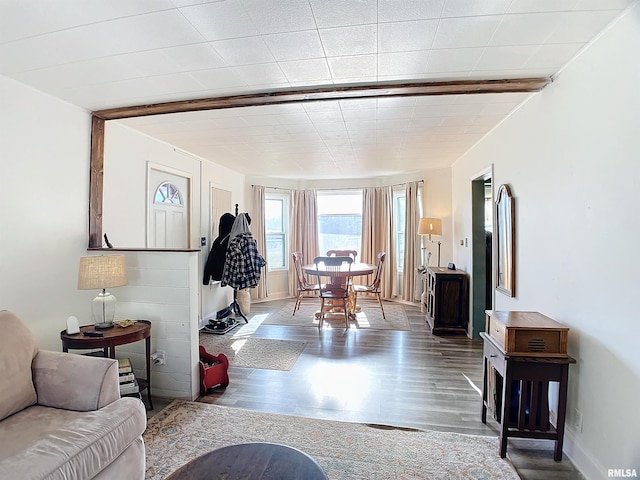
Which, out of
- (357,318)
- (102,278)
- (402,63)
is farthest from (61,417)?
(357,318)

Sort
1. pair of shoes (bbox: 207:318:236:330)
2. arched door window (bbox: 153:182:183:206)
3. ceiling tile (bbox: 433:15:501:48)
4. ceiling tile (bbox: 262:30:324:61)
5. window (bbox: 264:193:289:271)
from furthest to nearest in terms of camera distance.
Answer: window (bbox: 264:193:289:271), pair of shoes (bbox: 207:318:236:330), arched door window (bbox: 153:182:183:206), ceiling tile (bbox: 262:30:324:61), ceiling tile (bbox: 433:15:501:48)

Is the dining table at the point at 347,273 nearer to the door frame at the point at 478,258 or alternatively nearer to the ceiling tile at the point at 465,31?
the door frame at the point at 478,258

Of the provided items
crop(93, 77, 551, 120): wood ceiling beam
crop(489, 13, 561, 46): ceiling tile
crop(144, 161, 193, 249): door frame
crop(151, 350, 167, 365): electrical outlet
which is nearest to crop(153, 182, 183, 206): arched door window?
crop(144, 161, 193, 249): door frame

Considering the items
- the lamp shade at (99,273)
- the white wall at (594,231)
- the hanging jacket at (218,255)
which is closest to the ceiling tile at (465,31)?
the white wall at (594,231)

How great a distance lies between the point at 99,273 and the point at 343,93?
2.23 m

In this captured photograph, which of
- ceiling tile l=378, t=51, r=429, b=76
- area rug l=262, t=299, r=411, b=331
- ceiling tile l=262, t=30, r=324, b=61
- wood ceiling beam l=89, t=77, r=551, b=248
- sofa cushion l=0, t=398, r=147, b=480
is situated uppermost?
ceiling tile l=378, t=51, r=429, b=76

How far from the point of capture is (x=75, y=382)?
1627 mm

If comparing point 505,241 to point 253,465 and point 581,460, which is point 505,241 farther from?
point 253,465

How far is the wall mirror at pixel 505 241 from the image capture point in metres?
2.71

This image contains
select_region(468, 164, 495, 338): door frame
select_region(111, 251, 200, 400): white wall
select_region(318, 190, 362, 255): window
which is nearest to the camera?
select_region(111, 251, 200, 400): white wall

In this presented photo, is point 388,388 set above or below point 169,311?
below

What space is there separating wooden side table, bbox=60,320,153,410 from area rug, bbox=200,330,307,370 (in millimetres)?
895

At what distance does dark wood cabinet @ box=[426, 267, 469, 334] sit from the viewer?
4.09 metres

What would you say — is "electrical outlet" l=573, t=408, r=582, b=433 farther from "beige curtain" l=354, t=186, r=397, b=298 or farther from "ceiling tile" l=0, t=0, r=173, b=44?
"beige curtain" l=354, t=186, r=397, b=298
